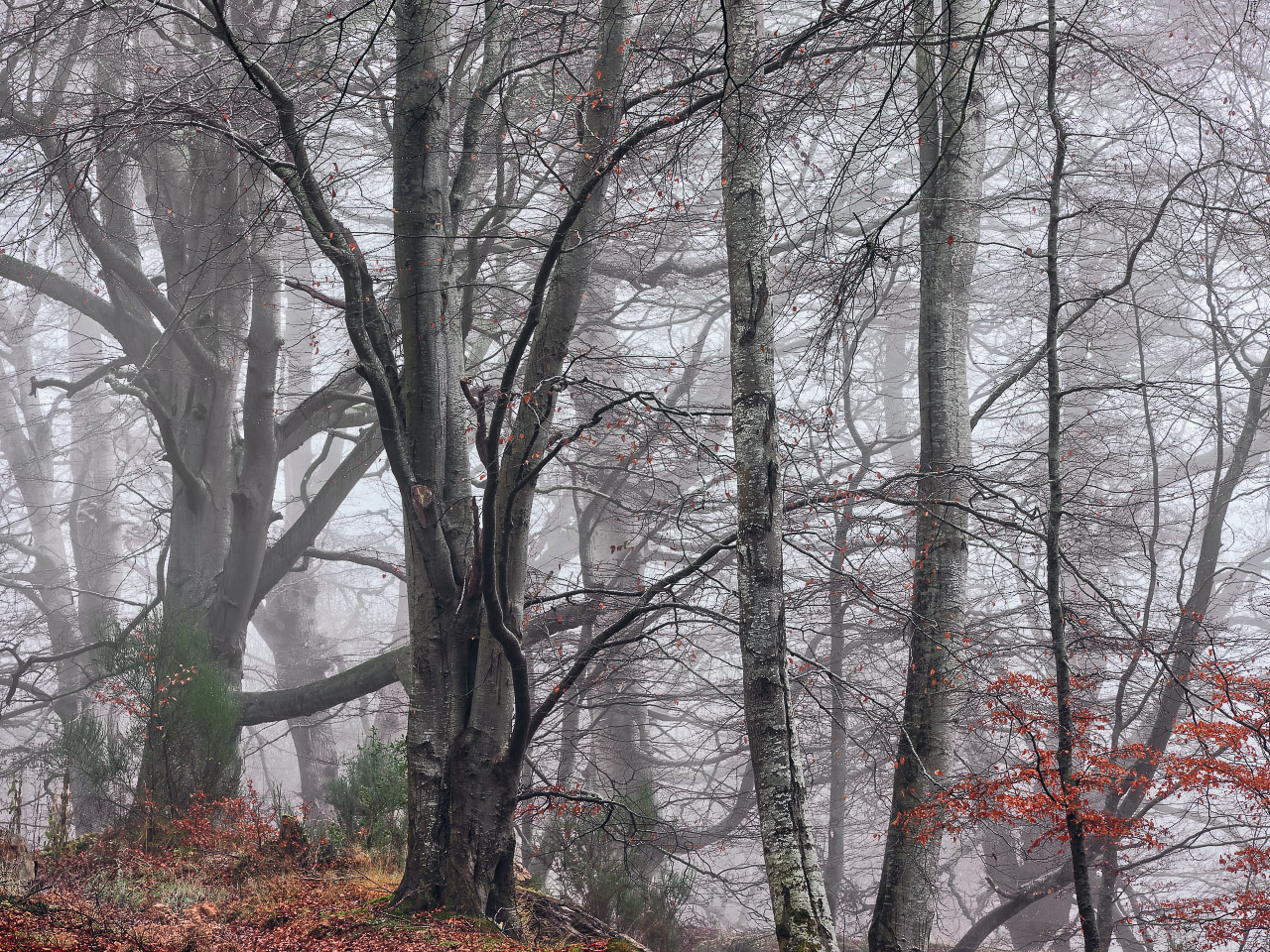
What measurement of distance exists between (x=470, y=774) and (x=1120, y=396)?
917 cm

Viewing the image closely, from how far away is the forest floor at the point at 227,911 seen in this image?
3.73 m

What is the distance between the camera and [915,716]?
5164 millimetres

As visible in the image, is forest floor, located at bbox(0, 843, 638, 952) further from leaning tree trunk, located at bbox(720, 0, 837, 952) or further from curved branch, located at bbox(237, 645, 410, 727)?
curved branch, located at bbox(237, 645, 410, 727)

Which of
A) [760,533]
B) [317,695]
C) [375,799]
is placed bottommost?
[375,799]

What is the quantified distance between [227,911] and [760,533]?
3.77m

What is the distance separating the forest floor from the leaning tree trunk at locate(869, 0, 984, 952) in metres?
1.74

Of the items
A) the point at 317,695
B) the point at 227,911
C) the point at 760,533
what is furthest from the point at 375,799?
the point at 760,533

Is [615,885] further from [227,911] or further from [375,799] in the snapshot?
[227,911]

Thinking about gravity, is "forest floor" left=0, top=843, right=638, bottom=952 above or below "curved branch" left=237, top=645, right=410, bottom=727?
below

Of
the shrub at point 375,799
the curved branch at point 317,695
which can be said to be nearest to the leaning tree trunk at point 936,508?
the shrub at point 375,799

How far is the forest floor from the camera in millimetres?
3730

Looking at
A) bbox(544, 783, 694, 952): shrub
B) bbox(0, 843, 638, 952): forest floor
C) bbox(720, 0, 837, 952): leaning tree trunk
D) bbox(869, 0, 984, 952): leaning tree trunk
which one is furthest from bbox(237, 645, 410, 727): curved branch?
bbox(720, 0, 837, 952): leaning tree trunk

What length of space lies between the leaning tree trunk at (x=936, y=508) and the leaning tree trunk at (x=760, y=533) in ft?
4.45

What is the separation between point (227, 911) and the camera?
4.75m
